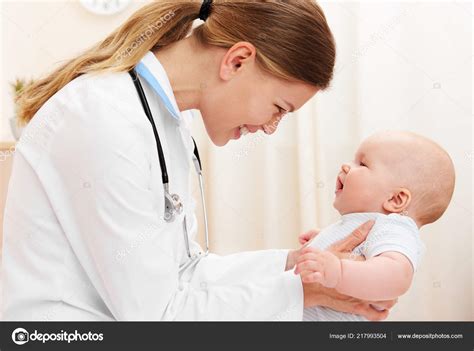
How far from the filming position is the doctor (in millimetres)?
1010

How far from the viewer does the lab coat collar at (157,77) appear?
1.15 m

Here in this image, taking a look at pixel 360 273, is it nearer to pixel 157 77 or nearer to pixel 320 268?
pixel 320 268

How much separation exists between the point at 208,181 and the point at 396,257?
4.90 feet

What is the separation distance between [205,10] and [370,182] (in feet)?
1.63

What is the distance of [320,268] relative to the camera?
3.37 ft

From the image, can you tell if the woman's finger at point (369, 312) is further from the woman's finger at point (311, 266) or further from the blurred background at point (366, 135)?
the blurred background at point (366, 135)

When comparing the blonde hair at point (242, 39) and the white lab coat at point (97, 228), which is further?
the blonde hair at point (242, 39)

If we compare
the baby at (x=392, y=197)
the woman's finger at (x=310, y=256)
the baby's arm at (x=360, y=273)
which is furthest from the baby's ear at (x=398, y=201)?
the woman's finger at (x=310, y=256)

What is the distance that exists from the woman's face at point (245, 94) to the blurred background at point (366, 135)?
3.68ft

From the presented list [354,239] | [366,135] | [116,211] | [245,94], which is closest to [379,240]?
[354,239]

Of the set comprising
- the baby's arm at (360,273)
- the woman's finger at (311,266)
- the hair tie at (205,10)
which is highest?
the hair tie at (205,10)

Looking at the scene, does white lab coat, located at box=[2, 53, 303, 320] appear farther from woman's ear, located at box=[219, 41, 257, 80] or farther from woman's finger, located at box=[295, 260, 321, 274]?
woman's ear, located at box=[219, 41, 257, 80]

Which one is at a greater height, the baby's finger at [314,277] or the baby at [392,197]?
the baby at [392,197]
